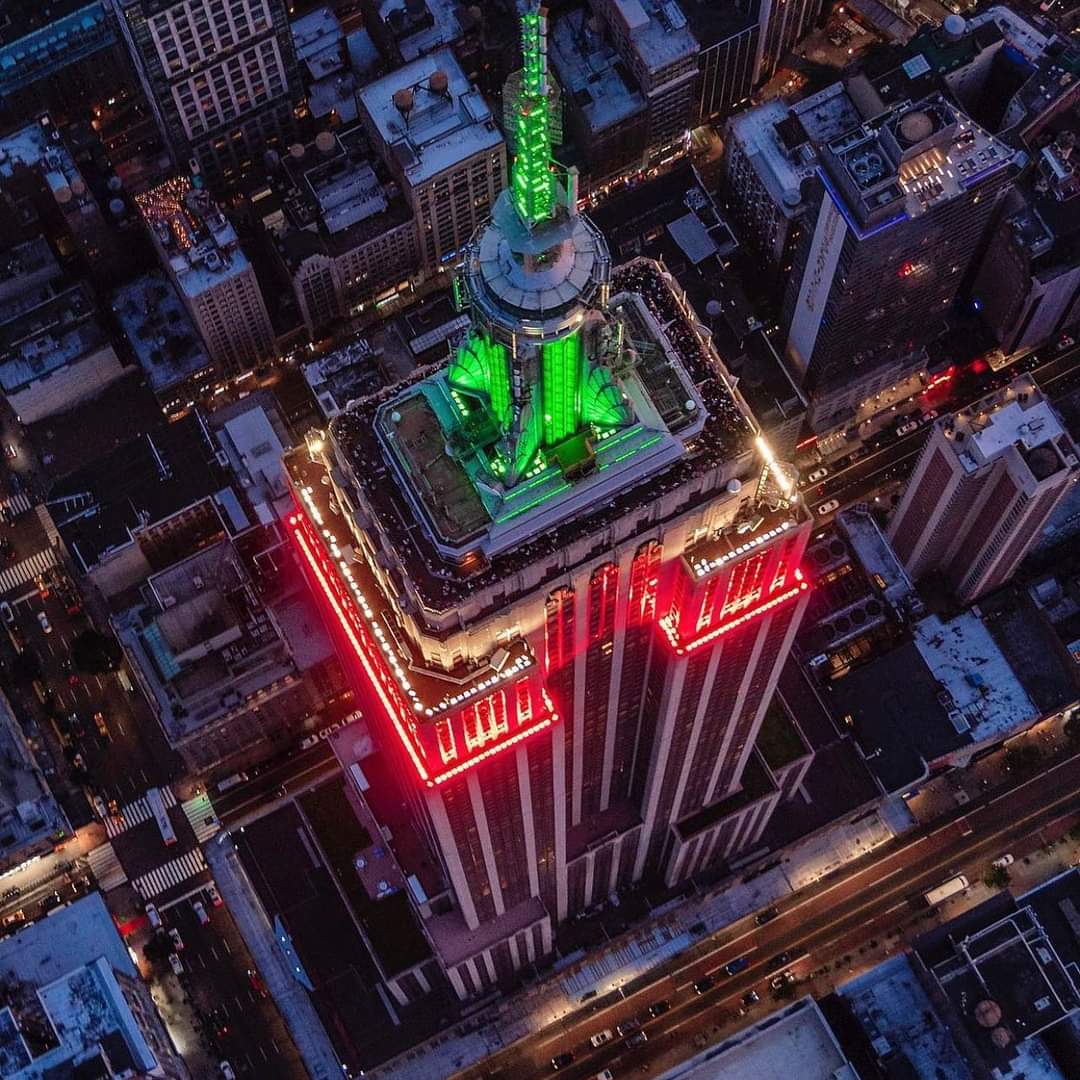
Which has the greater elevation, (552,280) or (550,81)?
(550,81)

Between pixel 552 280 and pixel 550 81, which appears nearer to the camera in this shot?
pixel 550 81
